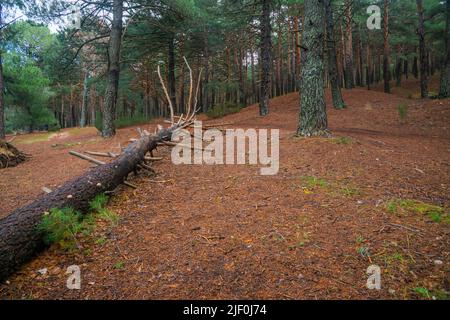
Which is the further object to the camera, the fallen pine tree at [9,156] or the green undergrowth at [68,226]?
the fallen pine tree at [9,156]

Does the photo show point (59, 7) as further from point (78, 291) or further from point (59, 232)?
point (78, 291)

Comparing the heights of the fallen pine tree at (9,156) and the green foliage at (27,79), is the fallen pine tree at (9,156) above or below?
below

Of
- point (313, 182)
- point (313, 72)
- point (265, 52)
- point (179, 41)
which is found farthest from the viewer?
point (179, 41)

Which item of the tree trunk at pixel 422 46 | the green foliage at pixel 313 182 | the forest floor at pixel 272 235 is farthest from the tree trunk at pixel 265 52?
the green foliage at pixel 313 182

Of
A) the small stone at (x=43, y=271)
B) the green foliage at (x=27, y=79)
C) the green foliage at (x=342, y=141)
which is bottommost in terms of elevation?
the small stone at (x=43, y=271)

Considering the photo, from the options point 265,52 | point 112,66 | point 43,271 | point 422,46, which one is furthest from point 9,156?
point 422,46

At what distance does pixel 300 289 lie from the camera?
2379mm

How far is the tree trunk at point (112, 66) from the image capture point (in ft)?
37.4

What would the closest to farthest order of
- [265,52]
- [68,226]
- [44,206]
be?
[68,226]
[44,206]
[265,52]

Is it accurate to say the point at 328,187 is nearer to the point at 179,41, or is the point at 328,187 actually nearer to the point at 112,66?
the point at 112,66

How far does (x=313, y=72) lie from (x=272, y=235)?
16.1ft

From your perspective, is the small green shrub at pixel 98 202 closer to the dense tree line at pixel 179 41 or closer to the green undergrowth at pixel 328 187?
the green undergrowth at pixel 328 187

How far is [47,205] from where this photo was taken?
11.6 feet

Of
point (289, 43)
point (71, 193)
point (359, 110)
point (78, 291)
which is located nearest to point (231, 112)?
point (359, 110)
